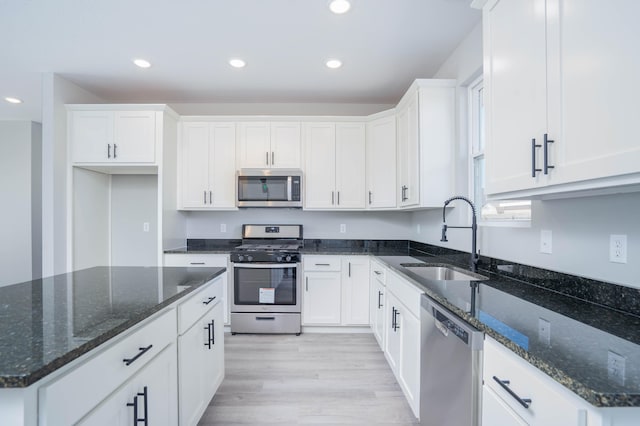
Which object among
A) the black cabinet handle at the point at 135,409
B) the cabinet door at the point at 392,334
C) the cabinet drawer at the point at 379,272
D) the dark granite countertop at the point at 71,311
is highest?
the dark granite countertop at the point at 71,311

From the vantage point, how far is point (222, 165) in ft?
11.1

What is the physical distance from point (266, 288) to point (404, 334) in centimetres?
162

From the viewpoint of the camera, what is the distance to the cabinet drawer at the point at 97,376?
70 centimetres

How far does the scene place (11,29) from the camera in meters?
2.28

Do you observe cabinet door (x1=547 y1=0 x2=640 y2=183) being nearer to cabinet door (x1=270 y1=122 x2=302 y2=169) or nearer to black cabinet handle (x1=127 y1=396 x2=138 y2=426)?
black cabinet handle (x1=127 y1=396 x2=138 y2=426)

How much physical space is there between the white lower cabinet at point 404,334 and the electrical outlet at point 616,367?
0.91 metres

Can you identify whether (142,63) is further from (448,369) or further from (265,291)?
(448,369)

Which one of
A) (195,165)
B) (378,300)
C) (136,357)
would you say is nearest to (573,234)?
(378,300)

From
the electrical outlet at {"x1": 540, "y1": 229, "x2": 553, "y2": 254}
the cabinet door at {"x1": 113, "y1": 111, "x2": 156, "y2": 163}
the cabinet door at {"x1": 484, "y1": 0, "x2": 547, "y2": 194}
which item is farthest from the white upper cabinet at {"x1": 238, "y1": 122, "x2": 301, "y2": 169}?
the electrical outlet at {"x1": 540, "y1": 229, "x2": 553, "y2": 254}

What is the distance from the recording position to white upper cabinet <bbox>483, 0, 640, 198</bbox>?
82cm

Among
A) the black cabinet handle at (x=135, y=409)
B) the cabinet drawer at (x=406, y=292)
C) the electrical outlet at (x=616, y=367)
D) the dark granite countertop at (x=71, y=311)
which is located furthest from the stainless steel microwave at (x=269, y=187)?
the electrical outlet at (x=616, y=367)

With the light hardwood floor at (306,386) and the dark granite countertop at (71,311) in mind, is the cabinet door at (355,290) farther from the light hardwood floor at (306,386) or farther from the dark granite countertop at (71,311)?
the dark granite countertop at (71,311)

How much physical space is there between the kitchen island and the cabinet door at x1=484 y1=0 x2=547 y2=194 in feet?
5.23

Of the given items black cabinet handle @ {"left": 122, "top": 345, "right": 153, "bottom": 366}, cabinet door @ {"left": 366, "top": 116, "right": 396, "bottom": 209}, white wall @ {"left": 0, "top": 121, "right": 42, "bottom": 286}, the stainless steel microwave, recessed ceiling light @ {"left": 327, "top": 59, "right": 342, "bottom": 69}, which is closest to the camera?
black cabinet handle @ {"left": 122, "top": 345, "right": 153, "bottom": 366}
